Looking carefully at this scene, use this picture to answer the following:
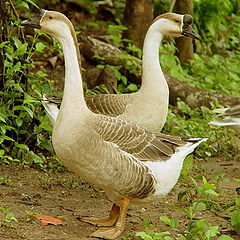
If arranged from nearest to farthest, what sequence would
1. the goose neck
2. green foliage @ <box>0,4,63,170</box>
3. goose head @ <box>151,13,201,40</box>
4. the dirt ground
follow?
1. the dirt ground
2. the goose neck
3. green foliage @ <box>0,4,63,170</box>
4. goose head @ <box>151,13,201,40</box>

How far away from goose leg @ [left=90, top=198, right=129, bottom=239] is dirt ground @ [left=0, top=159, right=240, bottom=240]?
0.23 ft

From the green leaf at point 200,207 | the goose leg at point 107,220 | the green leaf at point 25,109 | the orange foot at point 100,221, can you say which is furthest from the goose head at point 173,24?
the green leaf at point 200,207

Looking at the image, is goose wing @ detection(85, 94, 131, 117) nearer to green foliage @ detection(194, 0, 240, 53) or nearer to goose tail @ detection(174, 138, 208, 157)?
goose tail @ detection(174, 138, 208, 157)

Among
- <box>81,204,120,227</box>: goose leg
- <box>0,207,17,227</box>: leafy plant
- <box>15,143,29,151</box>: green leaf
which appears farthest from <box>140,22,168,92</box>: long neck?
<box>0,207,17,227</box>: leafy plant

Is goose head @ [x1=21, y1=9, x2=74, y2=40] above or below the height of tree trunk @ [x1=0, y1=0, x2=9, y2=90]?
above

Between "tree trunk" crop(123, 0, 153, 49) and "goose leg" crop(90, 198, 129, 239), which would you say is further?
"tree trunk" crop(123, 0, 153, 49)

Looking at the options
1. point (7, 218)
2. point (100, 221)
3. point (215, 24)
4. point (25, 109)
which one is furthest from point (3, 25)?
point (215, 24)

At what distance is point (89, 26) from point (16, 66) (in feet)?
23.3

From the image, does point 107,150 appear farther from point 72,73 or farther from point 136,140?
point 72,73

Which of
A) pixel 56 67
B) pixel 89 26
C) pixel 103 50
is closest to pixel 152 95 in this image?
pixel 103 50

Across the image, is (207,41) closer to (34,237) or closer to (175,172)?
(175,172)

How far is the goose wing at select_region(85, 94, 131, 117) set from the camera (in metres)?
6.71

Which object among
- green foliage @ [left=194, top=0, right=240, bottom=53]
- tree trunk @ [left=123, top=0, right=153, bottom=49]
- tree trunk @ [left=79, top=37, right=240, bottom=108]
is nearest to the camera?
tree trunk @ [left=79, top=37, right=240, bottom=108]

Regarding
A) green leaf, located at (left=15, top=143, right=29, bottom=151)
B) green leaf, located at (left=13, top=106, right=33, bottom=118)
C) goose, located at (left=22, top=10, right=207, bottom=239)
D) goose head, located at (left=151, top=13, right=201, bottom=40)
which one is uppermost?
goose head, located at (left=151, top=13, right=201, bottom=40)
